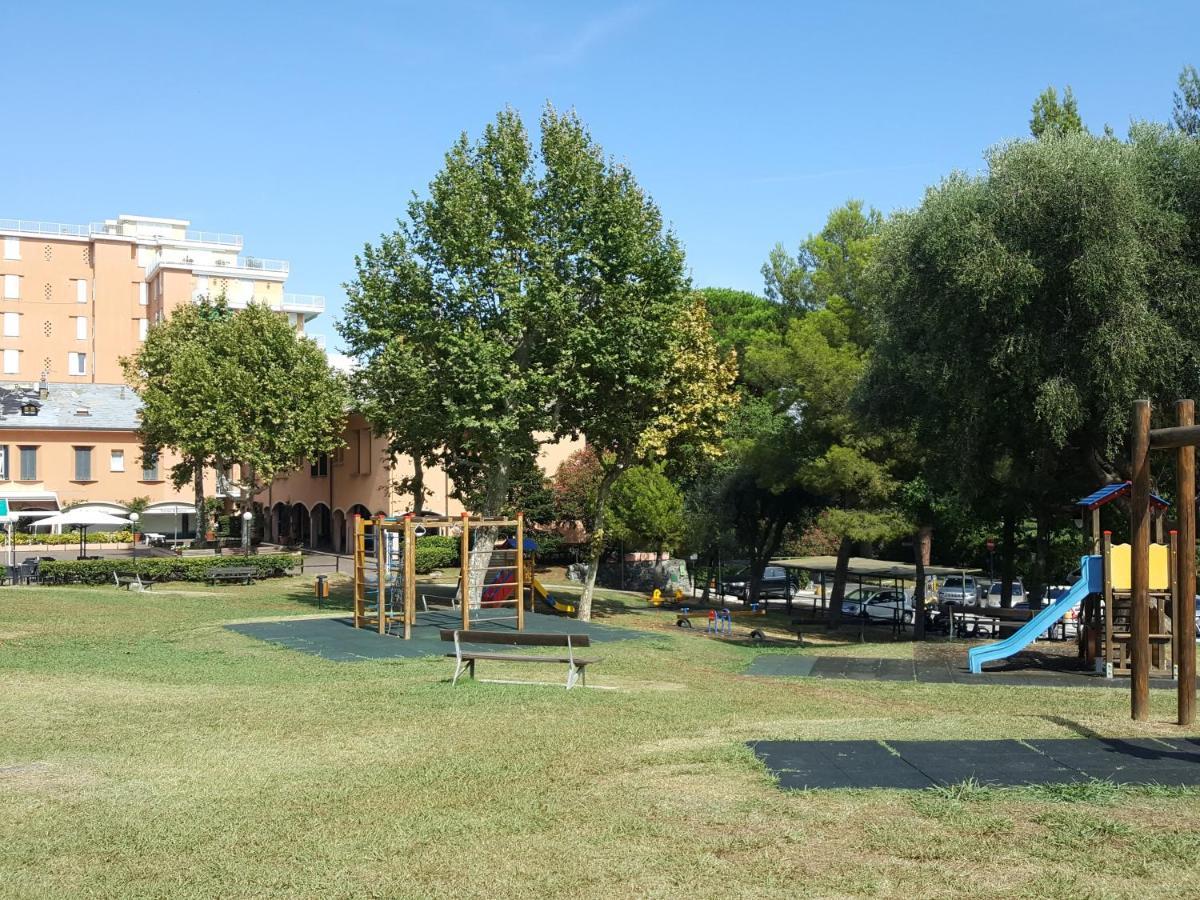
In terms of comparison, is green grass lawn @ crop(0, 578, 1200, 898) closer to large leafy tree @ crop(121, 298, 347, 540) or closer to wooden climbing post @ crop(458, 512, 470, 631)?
wooden climbing post @ crop(458, 512, 470, 631)

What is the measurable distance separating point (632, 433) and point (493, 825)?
23.7m

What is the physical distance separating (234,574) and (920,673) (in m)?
→ 25.0

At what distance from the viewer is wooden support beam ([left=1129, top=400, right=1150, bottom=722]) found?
12.1m

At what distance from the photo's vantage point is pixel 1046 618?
1947 centimetres

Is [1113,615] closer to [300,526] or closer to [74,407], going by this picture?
[300,526]

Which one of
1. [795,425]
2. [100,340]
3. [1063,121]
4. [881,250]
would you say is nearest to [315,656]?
[881,250]

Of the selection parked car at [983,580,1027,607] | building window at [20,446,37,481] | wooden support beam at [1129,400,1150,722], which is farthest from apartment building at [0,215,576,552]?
wooden support beam at [1129,400,1150,722]

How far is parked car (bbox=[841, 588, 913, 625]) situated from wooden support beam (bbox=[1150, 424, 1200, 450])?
2475cm

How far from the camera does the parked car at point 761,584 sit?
142 ft

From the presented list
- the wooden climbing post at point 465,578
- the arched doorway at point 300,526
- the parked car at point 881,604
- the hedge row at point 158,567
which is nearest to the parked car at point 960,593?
the parked car at point 881,604

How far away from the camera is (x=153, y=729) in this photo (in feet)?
38.4

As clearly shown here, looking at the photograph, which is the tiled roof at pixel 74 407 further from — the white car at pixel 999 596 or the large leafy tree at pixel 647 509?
the white car at pixel 999 596

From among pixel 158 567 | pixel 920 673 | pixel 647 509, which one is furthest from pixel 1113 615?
pixel 158 567

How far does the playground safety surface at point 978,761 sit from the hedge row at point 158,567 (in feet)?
96.8
